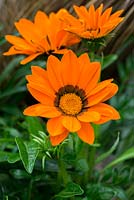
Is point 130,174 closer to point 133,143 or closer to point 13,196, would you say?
point 133,143

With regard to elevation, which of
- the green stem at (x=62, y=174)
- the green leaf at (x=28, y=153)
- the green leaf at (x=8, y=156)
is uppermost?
the green leaf at (x=28, y=153)

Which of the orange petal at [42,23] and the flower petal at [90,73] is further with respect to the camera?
the orange petal at [42,23]

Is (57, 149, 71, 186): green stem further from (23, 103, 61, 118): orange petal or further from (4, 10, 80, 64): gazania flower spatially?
(4, 10, 80, 64): gazania flower

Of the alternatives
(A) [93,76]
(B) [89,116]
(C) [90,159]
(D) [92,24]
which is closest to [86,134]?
(B) [89,116]

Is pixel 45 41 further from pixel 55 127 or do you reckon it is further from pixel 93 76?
pixel 55 127

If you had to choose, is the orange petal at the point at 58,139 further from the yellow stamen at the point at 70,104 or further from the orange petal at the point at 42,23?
the orange petal at the point at 42,23

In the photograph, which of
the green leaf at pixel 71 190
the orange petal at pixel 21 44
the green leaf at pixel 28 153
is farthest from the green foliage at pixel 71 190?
the orange petal at pixel 21 44

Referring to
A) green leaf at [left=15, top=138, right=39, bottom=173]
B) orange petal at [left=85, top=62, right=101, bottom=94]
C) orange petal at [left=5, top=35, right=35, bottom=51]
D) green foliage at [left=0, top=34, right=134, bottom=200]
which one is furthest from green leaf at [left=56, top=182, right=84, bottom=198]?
orange petal at [left=5, top=35, right=35, bottom=51]

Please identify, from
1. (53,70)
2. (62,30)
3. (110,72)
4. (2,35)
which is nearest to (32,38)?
(62,30)
